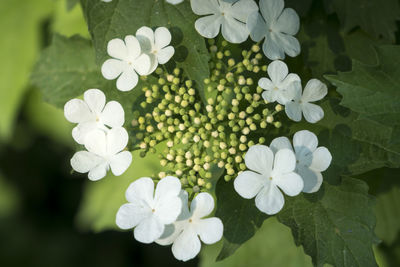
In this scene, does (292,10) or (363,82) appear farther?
(292,10)

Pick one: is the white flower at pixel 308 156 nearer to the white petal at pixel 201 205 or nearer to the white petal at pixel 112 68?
the white petal at pixel 201 205

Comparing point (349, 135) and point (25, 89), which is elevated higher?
point (349, 135)

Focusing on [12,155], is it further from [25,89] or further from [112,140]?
[112,140]

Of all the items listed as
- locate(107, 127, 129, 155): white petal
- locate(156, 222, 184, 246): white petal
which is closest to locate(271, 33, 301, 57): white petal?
locate(107, 127, 129, 155): white petal

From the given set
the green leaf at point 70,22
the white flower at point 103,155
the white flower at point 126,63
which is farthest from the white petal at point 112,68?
the green leaf at point 70,22

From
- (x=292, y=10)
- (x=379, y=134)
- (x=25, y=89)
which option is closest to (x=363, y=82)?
(x=379, y=134)

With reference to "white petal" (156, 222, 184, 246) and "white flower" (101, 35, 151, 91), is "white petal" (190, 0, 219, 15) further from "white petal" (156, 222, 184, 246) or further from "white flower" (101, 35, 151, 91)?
"white petal" (156, 222, 184, 246)
